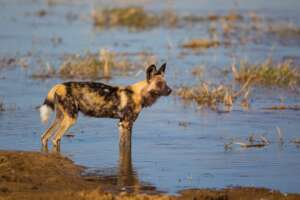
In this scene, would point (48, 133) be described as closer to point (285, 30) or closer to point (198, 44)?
point (198, 44)

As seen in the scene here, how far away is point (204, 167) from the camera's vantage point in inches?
308

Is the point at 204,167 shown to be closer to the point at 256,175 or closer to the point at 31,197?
the point at 256,175

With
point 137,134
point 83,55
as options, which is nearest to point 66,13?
point 83,55

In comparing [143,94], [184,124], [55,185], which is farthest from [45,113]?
[184,124]

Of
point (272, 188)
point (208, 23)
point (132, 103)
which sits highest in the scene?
point (208, 23)

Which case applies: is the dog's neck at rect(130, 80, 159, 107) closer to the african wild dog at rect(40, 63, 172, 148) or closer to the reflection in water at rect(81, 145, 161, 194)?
the african wild dog at rect(40, 63, 172, 148)

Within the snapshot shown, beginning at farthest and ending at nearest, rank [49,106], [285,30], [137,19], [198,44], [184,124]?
[137,19] → [285,30] → [198,44] → [184,124] → [49,106]

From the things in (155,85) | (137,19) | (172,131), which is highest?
(137,19)

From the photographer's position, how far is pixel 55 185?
677 cm

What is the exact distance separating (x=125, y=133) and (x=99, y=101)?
1.55 feet

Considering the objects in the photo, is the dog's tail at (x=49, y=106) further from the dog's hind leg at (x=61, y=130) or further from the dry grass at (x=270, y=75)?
the dry grass at (x=270, y=75)

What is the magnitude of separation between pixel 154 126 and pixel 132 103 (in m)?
1.24

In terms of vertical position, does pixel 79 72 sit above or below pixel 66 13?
below

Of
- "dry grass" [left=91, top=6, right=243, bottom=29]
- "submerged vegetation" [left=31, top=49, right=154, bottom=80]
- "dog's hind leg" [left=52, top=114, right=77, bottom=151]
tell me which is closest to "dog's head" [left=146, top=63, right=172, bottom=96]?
"dog's hind leg" [left=52, top=114, right=77, bottom=151]
